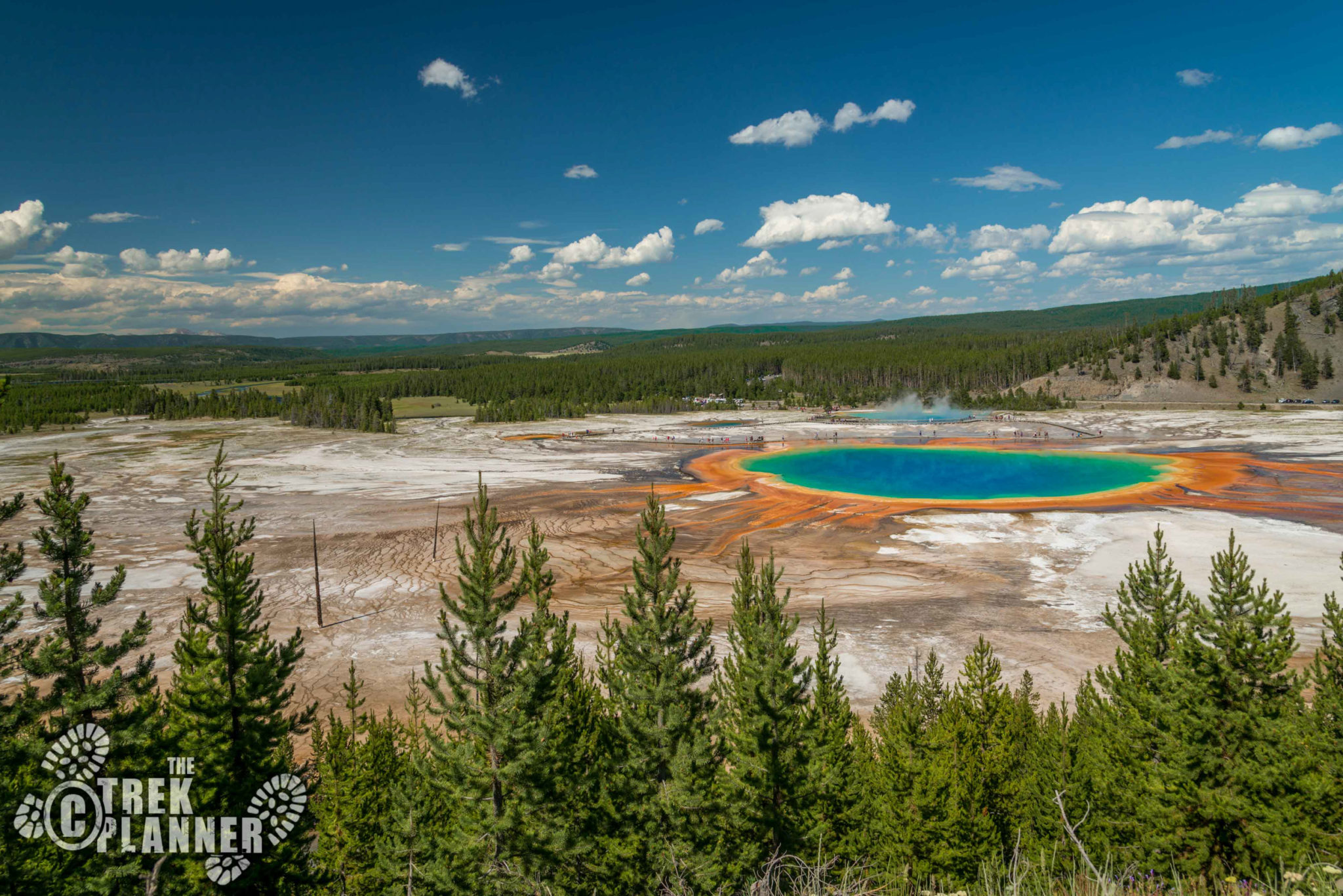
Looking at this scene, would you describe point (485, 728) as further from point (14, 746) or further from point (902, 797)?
point (902, 797)

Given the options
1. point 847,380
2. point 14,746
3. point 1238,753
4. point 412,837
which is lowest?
point 412,837

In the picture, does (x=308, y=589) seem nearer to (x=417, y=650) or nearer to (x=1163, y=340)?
(x=417, y=650)

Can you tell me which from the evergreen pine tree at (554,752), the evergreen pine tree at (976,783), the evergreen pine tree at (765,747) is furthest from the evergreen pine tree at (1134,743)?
the evergreen pine tree at (554,752)

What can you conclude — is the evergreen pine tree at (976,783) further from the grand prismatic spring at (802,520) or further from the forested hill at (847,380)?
the forested hill at (847,380)

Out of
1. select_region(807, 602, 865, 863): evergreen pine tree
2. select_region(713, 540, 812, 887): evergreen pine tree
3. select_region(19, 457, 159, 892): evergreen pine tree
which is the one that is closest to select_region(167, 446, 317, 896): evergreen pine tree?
select_region(19, 457, 159, 892): evergreen pine tree

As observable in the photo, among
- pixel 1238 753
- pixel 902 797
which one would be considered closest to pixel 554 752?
pixel 902 797

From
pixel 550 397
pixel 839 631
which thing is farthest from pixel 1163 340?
pixel 839 631
